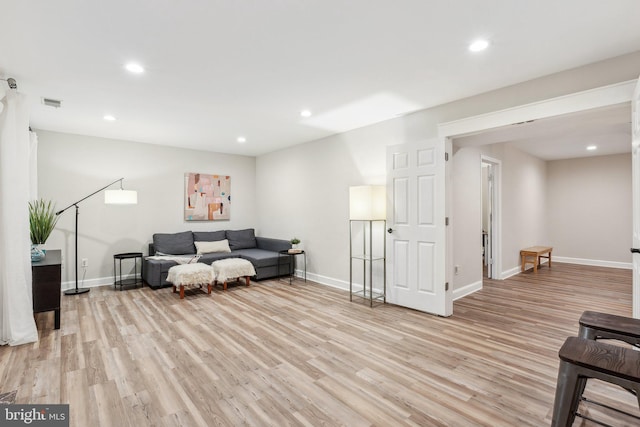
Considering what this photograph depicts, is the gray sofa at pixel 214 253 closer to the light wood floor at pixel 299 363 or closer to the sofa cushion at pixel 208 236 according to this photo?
the sofa cushion at pixel 208 236

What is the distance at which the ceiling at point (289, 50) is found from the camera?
1962 mm

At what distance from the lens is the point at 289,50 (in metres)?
2.45

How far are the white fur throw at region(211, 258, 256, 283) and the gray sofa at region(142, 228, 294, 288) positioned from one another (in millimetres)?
315

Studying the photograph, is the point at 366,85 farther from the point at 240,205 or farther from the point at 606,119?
the point at 240,205

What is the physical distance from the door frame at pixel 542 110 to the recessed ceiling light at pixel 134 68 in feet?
10.2

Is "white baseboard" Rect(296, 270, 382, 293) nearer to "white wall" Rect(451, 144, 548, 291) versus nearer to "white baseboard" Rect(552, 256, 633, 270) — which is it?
"white wall" Rect(451, 144, 548, 291)

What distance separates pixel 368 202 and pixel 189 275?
274 centimetres

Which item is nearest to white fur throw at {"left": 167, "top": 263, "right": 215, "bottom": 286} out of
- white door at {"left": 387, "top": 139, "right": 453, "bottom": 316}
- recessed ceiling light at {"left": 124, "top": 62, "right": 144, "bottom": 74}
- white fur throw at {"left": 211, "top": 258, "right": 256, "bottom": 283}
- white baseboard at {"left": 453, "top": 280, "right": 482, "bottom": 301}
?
white fur throw at {"left": 211, "top": 258, "right": 256, "bottom": 283}

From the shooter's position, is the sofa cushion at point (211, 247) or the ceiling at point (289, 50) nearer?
the ceiling at point (289, 50)

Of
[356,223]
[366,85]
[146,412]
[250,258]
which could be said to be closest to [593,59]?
[366,85]

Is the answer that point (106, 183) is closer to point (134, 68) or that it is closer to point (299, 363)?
point (134, 68)

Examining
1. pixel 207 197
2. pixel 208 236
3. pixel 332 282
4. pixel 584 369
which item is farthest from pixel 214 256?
pixel 584 369

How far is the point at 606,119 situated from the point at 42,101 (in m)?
5.89

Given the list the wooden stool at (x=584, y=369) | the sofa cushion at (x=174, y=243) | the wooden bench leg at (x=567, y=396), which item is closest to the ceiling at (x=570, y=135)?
the wooden stool at (x=584, y=369)
